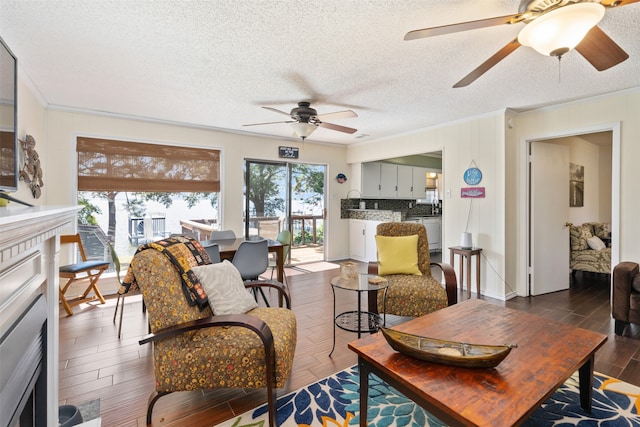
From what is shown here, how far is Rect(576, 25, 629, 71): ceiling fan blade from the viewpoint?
1645 millimetres

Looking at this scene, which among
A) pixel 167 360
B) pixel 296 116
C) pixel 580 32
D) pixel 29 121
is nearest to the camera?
pixel 580 32

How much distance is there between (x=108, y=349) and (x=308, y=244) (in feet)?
13.2

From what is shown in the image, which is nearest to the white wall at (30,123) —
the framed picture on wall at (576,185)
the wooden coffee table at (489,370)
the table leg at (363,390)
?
the table leg at (363,390)

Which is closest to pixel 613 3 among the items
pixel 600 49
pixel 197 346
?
pixel 600 49

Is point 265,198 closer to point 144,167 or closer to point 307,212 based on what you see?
point 307,212

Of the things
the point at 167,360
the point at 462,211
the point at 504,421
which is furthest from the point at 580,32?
the point at 462,211

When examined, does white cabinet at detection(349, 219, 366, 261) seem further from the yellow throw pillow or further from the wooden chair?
the wooden chair

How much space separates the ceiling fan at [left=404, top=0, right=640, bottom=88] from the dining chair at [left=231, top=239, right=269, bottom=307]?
2402mm

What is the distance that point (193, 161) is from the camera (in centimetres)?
472

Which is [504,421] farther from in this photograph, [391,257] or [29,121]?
[29,121]

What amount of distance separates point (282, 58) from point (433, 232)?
5.64 metres

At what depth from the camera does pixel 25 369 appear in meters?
1.14

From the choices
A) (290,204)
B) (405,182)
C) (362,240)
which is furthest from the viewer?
(405,182)

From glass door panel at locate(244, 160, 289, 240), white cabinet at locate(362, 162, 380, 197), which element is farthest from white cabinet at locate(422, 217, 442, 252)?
glass door panel at locate(244, 160, 289, 240)
